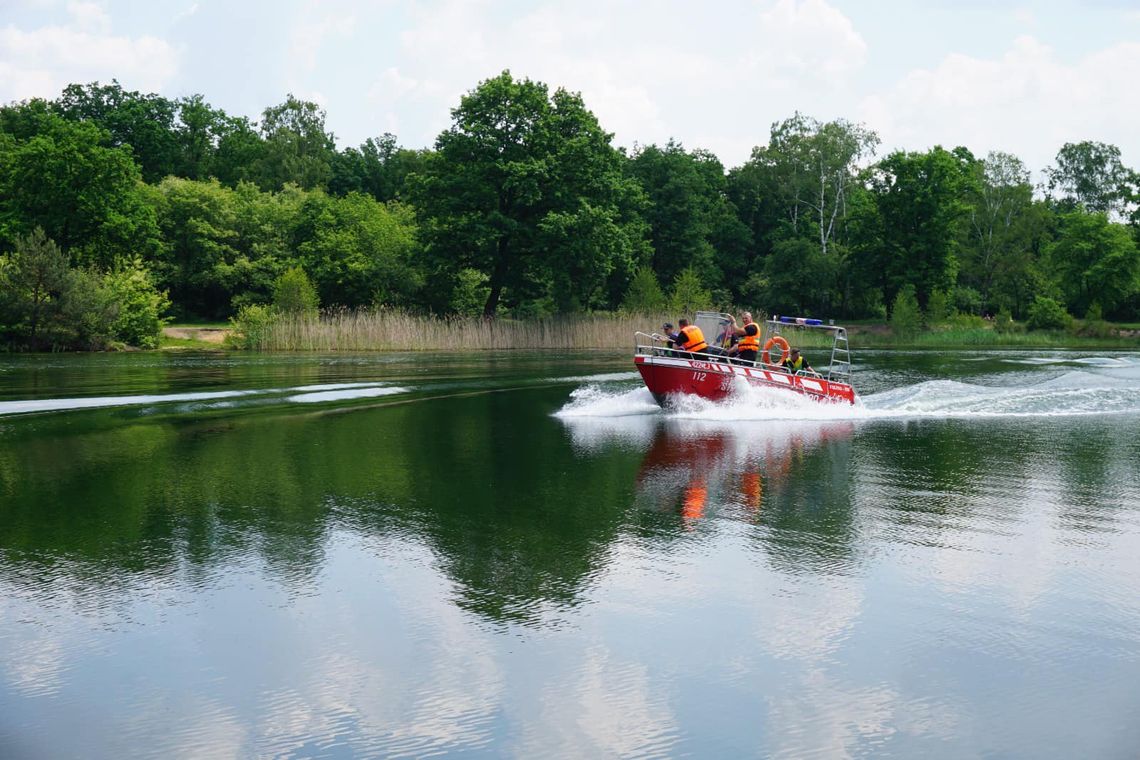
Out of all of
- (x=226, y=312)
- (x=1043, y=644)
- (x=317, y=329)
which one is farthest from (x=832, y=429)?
(x=226, y=312)

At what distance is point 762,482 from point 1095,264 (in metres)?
84.5

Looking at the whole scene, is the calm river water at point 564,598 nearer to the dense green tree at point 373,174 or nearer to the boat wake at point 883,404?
the boat wake at point 883,404

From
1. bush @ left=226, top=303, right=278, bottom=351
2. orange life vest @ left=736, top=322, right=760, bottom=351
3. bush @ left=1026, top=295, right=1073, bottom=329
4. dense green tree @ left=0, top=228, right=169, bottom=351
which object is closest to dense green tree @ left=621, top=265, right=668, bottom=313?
bush @ left=226, top=303, right=278, bottom=351

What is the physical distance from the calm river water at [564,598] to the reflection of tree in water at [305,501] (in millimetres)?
67

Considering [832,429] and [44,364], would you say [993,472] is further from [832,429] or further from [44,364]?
[44,364]

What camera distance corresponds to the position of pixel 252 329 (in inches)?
2219

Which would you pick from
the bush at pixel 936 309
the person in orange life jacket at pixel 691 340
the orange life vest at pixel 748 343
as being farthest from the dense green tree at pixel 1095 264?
the person in orange life jacket at pixel 691 340

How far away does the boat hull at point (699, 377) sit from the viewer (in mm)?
23594

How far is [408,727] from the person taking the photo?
5.92 meters

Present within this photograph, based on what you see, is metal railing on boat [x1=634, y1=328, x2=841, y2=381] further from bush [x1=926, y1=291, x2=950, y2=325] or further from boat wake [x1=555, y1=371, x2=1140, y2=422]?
bush [x1=926, y1=291, x2=950, y2=325]

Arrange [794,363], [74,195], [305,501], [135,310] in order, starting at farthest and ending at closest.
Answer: [74,195], [135,310], [794,363], [305,501]

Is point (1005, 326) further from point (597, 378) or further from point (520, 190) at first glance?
point (597, 378)

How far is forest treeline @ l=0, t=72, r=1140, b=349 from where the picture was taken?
62.7 meters

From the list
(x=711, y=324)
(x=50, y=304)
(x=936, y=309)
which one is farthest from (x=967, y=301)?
(x=50, y=304)
